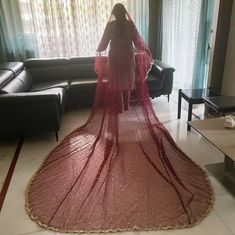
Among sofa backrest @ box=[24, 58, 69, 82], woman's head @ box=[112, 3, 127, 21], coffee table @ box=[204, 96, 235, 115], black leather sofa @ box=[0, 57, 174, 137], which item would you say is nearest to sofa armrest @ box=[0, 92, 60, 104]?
black leather sofa @ box=[0, 57, 174, 137]

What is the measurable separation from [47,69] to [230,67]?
8.68 ft

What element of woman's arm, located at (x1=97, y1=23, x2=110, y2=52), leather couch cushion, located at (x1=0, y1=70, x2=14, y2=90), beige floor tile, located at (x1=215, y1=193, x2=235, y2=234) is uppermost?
woman's arm, located at (x1=97, y1=23, x2=110, y2=52)

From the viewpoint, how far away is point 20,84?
3047 millimetres

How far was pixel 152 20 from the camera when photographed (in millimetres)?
4648

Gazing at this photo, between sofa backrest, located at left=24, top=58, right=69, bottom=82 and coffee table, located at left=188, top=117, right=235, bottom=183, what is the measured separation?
2.41 m

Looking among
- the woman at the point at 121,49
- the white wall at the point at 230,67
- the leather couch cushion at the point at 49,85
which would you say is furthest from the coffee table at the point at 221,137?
the leather couch cushion at the point at 49,85

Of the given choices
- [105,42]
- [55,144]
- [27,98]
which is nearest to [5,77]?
[27,98]

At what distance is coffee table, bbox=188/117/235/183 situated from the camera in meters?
1.71

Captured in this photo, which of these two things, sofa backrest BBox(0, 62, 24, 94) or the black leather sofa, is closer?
the black leather sofa

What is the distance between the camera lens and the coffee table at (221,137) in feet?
5.63

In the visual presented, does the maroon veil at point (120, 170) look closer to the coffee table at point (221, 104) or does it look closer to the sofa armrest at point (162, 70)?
the coffee table at point (221, 104)

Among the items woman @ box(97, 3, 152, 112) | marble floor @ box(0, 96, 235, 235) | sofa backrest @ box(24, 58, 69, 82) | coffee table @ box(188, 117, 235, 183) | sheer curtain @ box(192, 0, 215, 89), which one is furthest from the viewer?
sofa backrest @ box(24, 58, 69, 82)

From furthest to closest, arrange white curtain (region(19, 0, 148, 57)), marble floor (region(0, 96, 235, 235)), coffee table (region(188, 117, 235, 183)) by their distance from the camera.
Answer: white curtain (region(19, 0, 148, 57)) → coffee table (region(188, 117, 235, 183)) → marble floor (region(0, 96, 235, 235))

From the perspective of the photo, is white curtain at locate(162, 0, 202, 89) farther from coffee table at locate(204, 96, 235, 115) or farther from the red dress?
the red dress
